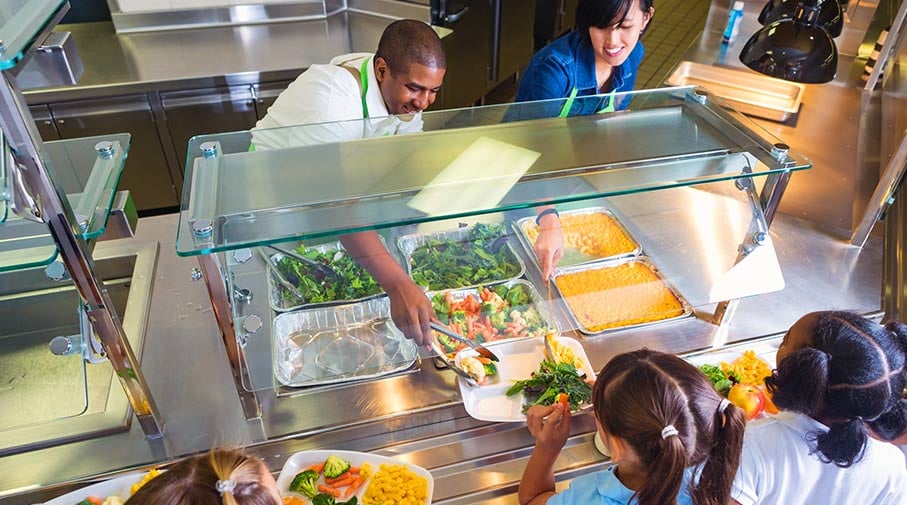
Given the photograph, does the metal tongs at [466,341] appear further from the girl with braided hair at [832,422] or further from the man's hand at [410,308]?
the girl with braided hair at [832,422]

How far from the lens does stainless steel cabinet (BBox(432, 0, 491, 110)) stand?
3.96 m

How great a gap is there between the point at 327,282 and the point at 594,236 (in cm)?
80

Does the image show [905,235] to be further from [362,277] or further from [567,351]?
[362,277]

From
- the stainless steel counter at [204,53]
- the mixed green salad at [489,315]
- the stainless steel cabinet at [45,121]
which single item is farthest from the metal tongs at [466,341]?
the stainless steel cabinet at [45,121]

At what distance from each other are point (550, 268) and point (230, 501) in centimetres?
103

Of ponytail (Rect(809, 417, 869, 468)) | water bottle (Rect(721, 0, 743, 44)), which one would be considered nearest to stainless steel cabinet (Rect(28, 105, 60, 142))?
ponytail (Rect(809, 417, 869, 468))

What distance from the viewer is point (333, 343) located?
4.84 feet

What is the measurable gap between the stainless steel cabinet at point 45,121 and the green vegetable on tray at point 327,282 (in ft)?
7.84

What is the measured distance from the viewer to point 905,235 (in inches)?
75.8

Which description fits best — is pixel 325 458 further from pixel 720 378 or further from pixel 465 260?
pixel 720 378

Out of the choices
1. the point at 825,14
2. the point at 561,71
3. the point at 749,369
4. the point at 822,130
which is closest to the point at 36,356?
the point at 561,71

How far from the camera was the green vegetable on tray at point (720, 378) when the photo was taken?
156cm

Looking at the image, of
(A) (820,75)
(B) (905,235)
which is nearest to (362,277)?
(A) (820,75)

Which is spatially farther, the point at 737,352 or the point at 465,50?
the point at 465,50
